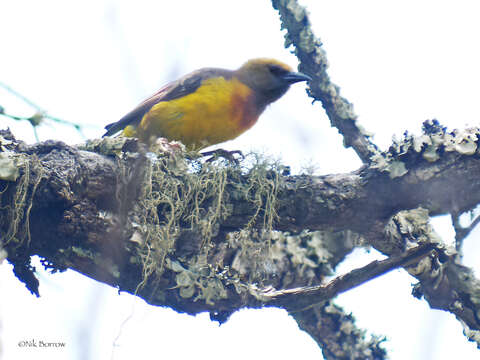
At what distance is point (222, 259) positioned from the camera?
3744mm

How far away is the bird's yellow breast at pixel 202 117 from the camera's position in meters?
4.38

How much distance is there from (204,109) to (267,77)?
3.13 feet

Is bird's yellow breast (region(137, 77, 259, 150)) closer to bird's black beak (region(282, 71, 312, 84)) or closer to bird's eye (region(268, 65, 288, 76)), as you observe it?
bird's black beak (region(282, 71, 312, 84))

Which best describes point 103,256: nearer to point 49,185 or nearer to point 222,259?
point 49,185

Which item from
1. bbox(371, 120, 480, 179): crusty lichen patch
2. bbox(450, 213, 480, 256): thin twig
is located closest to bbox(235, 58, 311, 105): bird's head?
bbox(371, 120, 480, 179): crusty lichen patch

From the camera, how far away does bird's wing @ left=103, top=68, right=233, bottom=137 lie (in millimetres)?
4590

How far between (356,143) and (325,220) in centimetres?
90

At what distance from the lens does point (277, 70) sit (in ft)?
17.0

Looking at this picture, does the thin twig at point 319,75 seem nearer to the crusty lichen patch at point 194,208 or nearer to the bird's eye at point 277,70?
the bird's eye at point 277,70

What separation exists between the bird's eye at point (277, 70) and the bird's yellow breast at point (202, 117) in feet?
2.21

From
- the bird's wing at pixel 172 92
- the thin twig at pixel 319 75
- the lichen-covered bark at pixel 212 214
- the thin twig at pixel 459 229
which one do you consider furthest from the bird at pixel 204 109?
the thin twig at pixel 459 229

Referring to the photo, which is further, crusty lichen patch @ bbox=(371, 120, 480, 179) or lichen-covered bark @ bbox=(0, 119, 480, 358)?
crusty lichen patch @ bbox=(371, 120, 480, 179)

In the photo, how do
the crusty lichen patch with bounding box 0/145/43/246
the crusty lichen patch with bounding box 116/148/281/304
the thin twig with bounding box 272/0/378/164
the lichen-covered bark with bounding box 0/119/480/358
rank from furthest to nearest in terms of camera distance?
the thin twig with bounding box 272/0/378/164 < the crusty lichen patch with bounding box 116/148/281/304 < the lichen-covered bark with bounding box 0/119/480/358 < the crusty lichen patch with bounding box 0/145/43/246

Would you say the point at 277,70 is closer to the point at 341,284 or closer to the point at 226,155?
the point at 226,155
